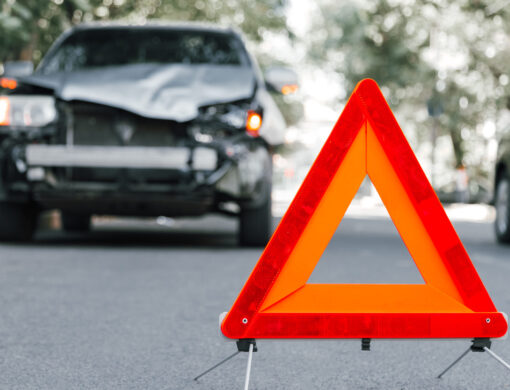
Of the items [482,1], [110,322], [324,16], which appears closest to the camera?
[110,322]

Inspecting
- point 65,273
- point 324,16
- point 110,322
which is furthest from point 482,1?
point 110,322

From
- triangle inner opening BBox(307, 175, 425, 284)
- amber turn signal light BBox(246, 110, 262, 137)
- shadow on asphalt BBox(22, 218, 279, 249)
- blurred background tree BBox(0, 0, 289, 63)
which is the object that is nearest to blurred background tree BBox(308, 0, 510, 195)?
blurred background tree BBox(0, 0, 289, 63)

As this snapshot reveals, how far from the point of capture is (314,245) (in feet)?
10.1

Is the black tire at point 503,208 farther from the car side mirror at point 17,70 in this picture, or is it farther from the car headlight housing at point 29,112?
the car side mirror at point 17,70

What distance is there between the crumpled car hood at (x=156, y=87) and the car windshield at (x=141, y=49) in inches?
18.7

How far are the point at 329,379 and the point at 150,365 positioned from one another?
728mm

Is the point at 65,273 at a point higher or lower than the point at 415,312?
lower

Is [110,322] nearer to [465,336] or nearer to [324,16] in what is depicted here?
[465,336]

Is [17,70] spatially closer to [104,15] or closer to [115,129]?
[115,129]

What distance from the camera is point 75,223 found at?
36.6 ft

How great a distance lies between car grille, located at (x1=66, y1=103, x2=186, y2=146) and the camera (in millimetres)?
7918

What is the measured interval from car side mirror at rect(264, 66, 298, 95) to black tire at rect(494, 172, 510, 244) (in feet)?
9.48

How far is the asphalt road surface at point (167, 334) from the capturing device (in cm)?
346

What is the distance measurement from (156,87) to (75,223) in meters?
3.56
